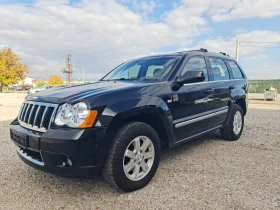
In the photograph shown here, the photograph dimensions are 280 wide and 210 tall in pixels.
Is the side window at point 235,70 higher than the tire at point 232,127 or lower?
higher

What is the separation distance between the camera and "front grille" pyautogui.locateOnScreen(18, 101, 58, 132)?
7.97 feet

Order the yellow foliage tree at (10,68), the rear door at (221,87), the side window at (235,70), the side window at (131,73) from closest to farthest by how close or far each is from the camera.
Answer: the side window at (131,73), the rear door at (221,87), the side window at (235,70), the yellow foliage tree at (10,68)

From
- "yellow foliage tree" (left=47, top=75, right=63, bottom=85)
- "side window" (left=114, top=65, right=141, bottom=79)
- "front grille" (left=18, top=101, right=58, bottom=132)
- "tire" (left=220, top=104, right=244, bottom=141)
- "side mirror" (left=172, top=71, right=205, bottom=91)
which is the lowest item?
"tire" (left=220, top=104, right=244, bottom=141)

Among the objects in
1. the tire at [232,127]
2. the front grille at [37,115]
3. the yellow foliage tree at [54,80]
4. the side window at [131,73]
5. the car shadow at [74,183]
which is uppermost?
the yellow foliage tree at [54,80]

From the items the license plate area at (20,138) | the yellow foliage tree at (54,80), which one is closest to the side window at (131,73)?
the license plate area at (20,138)

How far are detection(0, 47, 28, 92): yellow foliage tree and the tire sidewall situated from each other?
46067mm

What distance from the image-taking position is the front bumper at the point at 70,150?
222 cm

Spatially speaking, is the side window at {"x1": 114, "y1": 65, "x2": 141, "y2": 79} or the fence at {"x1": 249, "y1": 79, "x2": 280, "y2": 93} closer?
the side window at {"x1": 114, "y1": 65, "x2": 141, "y2": 79}

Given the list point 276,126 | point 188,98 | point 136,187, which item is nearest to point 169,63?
point 188,98

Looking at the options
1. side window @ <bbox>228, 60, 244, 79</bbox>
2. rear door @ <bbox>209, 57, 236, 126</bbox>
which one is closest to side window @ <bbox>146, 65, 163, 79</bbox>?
rear door @ <bbox>209, 57, 236, 126</bbox>

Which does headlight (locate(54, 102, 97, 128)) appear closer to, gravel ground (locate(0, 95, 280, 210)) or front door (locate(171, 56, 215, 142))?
gravel ground (locate(0, 95, 280, 210))

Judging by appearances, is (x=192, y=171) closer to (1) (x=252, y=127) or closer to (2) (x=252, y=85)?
(1) (x=252, y=127)

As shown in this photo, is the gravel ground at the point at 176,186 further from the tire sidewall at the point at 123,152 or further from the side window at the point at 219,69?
the side window at the point at 219,69

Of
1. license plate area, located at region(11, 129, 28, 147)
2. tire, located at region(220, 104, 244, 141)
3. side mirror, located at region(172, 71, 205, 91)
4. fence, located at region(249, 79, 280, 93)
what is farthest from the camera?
fence, located at region(249, 79, 280, 93)
